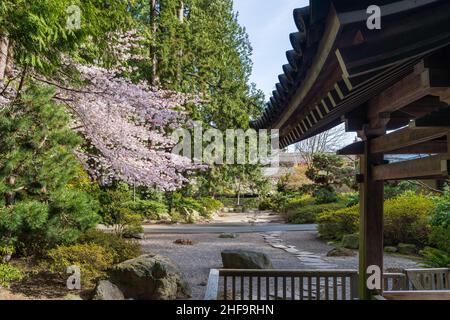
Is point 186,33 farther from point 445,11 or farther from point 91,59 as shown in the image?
point 445,11

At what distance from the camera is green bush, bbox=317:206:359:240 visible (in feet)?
36.6

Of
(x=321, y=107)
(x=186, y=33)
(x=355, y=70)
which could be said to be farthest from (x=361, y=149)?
(x=186, y=33)

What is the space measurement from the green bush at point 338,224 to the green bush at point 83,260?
7.16 metres

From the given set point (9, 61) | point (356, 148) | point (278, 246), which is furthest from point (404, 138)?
point (278, 246)

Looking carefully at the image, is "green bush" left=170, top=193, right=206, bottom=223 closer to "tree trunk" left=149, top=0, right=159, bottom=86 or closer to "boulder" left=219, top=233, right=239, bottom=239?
"boulder" left=219, top=233, right=239, bottom=239

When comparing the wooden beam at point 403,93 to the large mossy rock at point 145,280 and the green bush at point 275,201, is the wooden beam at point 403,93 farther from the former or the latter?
the green bush at point 275,201

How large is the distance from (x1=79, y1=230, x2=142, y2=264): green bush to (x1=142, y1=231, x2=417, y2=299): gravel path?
3.64ft

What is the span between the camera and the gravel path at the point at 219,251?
772 cm

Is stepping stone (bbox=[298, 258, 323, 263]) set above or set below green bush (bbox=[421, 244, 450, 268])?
below

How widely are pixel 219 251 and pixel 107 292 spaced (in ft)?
15.3

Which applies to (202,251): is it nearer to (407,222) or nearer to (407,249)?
(407,249)

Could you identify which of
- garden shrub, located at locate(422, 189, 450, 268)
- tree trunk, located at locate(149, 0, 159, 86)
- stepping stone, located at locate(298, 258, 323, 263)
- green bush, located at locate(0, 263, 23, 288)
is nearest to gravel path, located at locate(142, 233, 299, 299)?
stepping stone, located at locate(298, 258, 323, 263)

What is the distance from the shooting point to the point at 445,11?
1.54 meters
